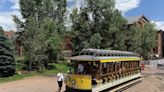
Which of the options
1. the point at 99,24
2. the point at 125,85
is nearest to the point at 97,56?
the point at 125,85

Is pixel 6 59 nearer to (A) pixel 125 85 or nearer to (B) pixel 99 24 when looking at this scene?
(A) pixel 125 85

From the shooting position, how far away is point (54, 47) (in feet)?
150

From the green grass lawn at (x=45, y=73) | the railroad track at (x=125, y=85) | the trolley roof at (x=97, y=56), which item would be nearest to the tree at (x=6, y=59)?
the green grass lawn at (x=45, y=73)

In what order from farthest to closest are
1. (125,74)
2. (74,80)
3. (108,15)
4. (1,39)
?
(108,15) → (1,39) → (125,74) → (74,80)

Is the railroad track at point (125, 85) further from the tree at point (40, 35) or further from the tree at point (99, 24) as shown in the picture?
the tree at point (99, 24)

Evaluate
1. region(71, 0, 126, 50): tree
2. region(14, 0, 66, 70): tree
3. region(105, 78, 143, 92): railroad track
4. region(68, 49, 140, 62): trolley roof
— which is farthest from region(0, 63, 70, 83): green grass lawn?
region(68, 49, 140, 62): trolley roof

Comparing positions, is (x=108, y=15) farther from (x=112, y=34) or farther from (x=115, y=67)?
(x=115, y=67)

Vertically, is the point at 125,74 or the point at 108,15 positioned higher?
the point at 108,15

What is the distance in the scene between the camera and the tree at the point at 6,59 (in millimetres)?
37531

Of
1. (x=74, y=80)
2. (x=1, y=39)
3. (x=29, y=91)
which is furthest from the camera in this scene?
(x=1, y=39)

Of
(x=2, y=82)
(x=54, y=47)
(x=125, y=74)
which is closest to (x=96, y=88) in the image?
(x=125, y=74)

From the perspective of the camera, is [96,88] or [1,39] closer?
[96,88]

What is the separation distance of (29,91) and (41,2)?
3254 centimetres

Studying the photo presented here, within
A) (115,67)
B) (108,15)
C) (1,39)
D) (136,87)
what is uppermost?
(108,15)
